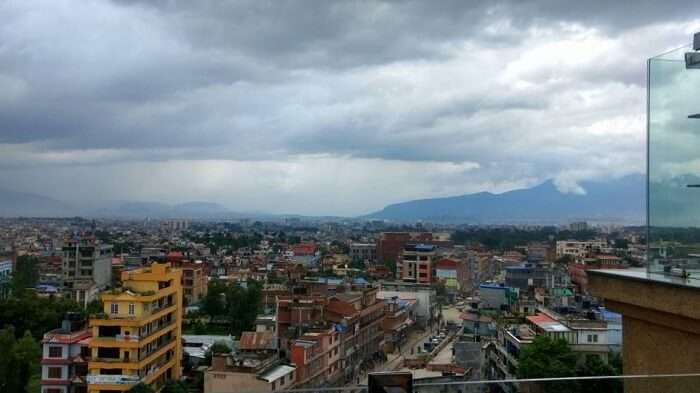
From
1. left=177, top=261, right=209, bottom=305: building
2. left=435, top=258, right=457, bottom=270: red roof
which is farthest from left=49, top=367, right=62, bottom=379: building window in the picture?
left=435, top=258, right=457, bottom=270: red roof

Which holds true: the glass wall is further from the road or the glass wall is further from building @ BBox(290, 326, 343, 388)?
the road

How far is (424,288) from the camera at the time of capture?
18.3m

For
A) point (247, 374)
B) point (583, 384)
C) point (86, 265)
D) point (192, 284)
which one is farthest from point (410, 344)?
point (583, 384)

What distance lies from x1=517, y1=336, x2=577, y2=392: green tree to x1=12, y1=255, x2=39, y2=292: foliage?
14865 mm

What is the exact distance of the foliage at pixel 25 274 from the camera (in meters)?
19.1

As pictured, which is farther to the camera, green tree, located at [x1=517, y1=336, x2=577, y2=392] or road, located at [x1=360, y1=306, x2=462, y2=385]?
road, located at [x1=360, y1=306, x2=462, y2=385]

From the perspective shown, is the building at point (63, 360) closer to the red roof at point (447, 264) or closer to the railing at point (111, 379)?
the railing at point (111, 379)

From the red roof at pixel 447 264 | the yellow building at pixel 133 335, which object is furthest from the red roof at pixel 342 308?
the red roof at pixel 447 264

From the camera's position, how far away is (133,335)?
7.38 metres

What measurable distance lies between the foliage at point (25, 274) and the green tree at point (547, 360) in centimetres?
1486

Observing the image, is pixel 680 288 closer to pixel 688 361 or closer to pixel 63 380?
pixel 688 361

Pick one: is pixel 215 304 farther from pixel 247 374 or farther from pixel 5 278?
pixel 247 374

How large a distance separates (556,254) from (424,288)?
15481 mm

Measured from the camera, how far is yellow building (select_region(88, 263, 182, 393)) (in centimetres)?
720
